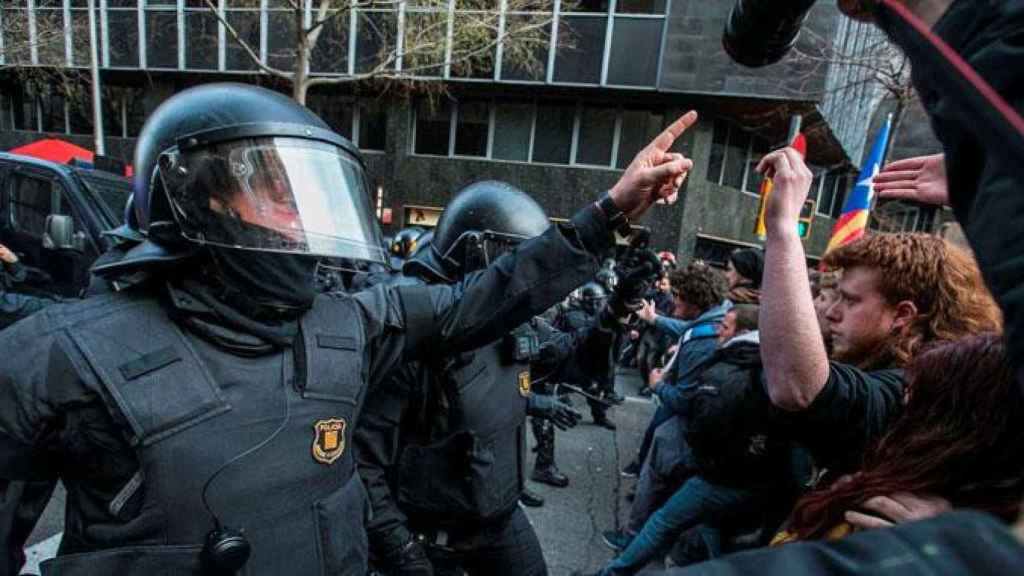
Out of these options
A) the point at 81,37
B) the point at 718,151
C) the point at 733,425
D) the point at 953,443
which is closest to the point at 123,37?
the point at 81,37

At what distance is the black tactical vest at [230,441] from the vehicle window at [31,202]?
4.85 meters

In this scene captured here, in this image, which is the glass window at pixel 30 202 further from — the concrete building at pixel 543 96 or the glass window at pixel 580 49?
the glass window at pixel 580 49

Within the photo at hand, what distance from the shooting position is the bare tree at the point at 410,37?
28.8 feet

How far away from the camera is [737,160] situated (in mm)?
14320

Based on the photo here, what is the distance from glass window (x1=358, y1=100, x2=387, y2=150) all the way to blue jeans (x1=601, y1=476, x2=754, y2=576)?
13584 mm

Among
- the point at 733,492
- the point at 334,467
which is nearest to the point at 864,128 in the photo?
the point at 733,492

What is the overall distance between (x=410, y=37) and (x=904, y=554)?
11996 mm

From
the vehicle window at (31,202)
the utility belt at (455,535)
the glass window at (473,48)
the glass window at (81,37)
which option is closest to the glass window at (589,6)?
the glass window at (473,48)

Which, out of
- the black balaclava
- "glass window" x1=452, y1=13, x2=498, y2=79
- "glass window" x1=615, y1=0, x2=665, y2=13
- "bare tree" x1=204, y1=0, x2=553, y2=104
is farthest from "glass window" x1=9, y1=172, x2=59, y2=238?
"glass window" x1=615, y1=0, x2=665, y2=13

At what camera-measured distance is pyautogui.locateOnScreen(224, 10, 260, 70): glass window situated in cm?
1348

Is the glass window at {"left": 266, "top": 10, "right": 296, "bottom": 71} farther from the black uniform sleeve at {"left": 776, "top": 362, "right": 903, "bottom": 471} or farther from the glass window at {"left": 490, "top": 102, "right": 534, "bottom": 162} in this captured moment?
the black uniform sleeve at {"left": 776, "top": 362, "right": 903, "bottom": 471}

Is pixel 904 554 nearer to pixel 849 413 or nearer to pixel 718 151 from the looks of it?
pixel 849 413

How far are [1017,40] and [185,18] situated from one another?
17.3 meters

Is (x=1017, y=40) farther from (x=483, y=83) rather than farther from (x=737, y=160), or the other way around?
(x=737, y=160)
